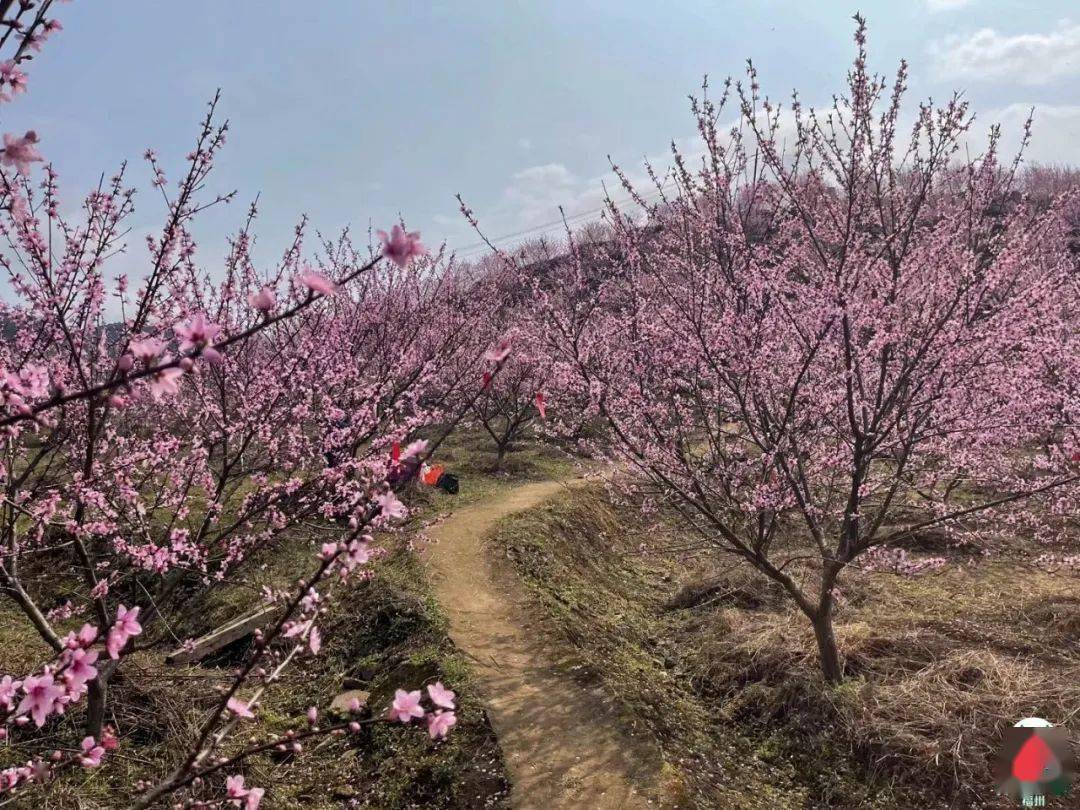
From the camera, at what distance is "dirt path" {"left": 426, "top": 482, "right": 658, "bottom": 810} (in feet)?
16.3

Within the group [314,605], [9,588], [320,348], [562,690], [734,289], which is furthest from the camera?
[320,348]

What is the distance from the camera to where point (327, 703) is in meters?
6.79

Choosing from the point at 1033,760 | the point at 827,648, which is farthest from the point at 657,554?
the point at 1033,760

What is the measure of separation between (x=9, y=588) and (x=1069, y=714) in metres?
8.63

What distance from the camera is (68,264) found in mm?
4770

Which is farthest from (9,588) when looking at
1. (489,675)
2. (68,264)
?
(489,675)

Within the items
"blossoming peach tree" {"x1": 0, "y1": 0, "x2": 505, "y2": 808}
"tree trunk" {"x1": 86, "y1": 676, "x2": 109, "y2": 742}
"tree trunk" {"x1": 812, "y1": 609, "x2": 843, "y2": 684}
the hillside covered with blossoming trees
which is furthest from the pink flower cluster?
"tree trunk" {"x1": 812, "y1": 609, "x2": 843, "y2": 684}

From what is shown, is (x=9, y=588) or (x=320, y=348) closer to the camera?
(x=9, y=588)

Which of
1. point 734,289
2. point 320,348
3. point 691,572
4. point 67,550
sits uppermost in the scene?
point 320,348

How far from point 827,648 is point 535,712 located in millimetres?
3243

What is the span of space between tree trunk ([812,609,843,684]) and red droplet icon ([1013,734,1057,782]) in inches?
62.5

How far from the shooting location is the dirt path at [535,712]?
196 inches

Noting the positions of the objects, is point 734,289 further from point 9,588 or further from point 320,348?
point 9,588

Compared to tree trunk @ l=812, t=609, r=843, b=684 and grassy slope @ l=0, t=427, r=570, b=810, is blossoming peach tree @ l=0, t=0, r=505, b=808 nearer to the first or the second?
grassy slope @ l=0, t=427, r=570, b=810
